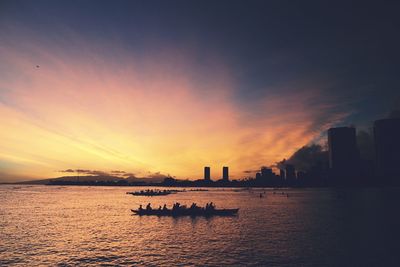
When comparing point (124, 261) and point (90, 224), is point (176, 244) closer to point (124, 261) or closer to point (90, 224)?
point (124, 261)

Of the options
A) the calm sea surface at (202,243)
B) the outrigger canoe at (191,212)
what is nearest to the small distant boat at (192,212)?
the outrigger canoe at (191,212)

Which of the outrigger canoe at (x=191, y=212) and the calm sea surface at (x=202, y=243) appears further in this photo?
the outrigger canoe at (x=191, y=212)

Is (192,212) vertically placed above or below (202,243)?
above

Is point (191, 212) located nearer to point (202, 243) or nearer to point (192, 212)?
point (192, 212)

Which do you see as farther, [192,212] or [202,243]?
[192,212]

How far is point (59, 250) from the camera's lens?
4250cm

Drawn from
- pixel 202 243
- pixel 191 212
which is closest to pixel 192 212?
pixel 191 212

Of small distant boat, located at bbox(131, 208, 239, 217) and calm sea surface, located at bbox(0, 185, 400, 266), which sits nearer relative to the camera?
calm sea surface, located at bbox(0, 185, 400, 266)

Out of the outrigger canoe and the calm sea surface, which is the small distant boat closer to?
the outrigger canoe

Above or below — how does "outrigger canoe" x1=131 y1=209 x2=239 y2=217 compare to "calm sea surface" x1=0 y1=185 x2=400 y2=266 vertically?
above

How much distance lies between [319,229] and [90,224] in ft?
157

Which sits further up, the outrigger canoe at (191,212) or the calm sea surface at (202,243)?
the outrigger canoe at (191,212)

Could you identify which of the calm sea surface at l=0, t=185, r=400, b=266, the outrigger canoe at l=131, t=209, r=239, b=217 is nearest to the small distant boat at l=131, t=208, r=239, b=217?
the outrigger canoe at l=131, t=209, r=239, b=217

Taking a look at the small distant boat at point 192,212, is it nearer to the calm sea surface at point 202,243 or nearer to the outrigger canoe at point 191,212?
the outrigger canoe at point 191,212
